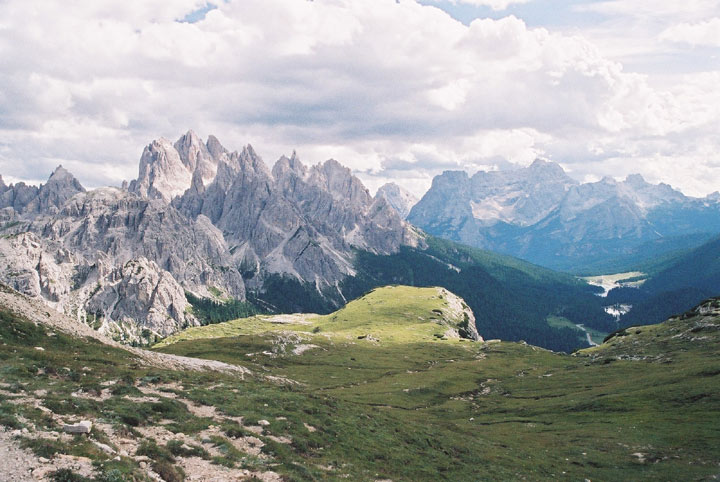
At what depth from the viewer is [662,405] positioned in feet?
258

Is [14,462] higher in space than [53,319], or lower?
higher

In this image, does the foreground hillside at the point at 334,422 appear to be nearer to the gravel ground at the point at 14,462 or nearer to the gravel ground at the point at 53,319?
the gravel ground at the point at 14,462

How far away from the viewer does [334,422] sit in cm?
4625

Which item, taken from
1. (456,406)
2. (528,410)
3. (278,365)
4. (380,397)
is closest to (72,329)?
(380,397)

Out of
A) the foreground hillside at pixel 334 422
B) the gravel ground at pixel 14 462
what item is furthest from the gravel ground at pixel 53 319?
the gravel ground at pixel 14 462

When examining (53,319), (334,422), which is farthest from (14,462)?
(53,319)

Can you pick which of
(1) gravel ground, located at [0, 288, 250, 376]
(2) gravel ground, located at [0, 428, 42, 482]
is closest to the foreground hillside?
(2) gravel ground, located at [0, 428, 42, 482]

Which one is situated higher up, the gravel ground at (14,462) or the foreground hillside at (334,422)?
the gravel ground at (14,462)

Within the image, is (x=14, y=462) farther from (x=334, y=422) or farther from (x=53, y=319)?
(x=53, y=319)

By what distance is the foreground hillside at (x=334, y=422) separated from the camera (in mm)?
29797

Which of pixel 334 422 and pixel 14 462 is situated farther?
pixel 334 422

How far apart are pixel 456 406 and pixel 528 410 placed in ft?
48.5

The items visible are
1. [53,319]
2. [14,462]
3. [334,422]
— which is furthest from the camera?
[53,319]

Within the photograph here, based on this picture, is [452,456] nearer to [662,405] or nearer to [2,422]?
[2,422]
